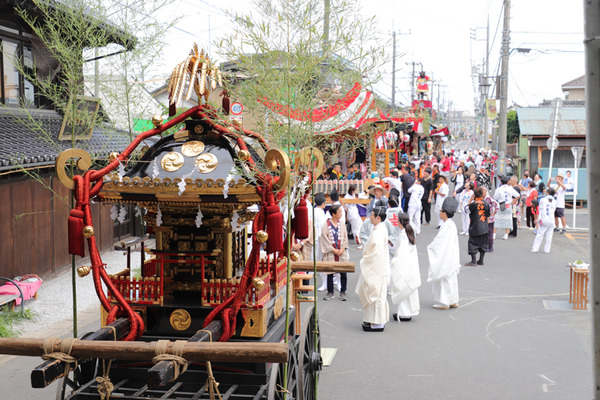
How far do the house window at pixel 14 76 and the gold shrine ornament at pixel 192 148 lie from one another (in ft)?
27.4

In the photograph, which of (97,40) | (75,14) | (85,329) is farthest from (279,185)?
(85,329)

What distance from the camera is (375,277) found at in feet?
31.7

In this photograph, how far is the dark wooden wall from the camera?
11.2m

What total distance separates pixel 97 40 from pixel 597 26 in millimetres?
6424

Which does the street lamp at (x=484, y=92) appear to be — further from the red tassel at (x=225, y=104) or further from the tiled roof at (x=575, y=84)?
the red tassel at (x=225, y=104)

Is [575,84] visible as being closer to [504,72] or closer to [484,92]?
[484,92]

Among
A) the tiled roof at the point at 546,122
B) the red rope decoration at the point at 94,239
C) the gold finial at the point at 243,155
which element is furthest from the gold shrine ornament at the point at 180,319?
the tiled roof at the point at 546,122

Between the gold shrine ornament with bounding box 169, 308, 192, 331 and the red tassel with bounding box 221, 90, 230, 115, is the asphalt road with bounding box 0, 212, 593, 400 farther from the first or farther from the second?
the red tassel with bounding box 221, 90, 230, 115

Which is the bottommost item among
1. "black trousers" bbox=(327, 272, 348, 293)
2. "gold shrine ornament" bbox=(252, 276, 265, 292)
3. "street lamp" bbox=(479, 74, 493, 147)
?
"black trousers" bbox=(327, 272, 348, 293)

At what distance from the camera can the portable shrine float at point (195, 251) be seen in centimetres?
488

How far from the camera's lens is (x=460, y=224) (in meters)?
22.8

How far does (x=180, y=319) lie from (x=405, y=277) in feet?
18.4

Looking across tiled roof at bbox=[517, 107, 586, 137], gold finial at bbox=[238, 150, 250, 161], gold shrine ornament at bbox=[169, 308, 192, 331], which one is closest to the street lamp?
tiled roof at bbox=[517, 107, 586, 137]

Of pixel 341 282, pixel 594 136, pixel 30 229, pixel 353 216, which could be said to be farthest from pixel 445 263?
pixel 594 136
